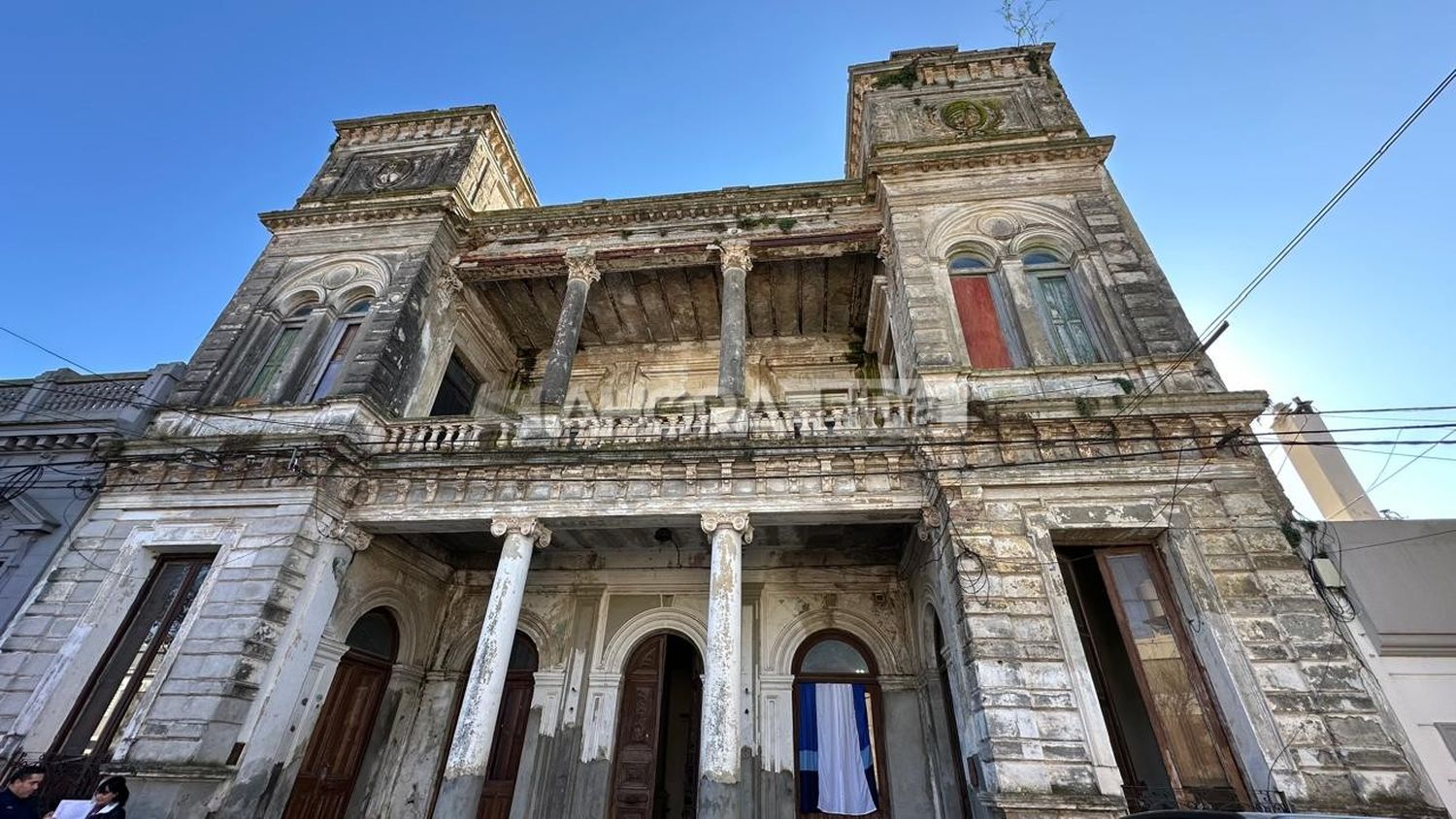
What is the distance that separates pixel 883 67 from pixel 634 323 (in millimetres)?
6752

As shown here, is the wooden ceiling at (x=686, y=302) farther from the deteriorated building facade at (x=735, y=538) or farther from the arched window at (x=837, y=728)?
the arched window at (x=837, y=728)

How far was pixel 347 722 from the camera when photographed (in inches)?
332

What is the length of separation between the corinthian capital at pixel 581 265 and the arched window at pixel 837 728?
22.1 ft

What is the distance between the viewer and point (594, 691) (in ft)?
29.5

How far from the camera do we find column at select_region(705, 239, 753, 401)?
8547 mm

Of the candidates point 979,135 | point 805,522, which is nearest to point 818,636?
point 805,522

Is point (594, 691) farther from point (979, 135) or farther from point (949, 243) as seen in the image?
point (979, 135)

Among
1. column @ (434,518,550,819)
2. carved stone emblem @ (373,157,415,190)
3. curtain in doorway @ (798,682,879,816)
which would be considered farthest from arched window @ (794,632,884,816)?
carved stone emblem @ (373,157,415,190)

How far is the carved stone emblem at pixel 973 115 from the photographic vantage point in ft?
34.7

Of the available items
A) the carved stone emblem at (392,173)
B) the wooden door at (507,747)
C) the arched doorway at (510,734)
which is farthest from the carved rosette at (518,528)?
A: the carved stone emblem at (392,173)

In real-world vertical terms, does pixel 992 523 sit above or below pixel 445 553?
below

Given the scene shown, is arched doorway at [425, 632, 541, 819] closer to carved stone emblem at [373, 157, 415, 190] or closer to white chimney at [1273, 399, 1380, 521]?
carved stone emblem at [373, 157, 415, 190]

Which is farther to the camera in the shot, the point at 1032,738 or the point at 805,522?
the point at 805,522

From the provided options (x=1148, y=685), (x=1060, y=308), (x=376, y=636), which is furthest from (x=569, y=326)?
(x=1148, y=685)
